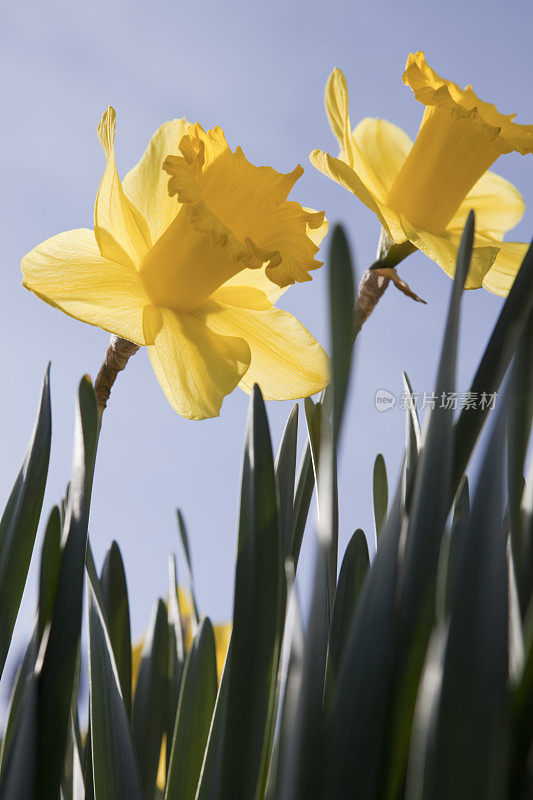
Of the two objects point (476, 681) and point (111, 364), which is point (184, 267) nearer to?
point (111, 364)

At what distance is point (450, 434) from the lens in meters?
0.30

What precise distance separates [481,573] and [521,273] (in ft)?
0.51

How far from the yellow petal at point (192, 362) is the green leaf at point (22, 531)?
9 cm

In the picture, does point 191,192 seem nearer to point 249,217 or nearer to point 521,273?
point 249,217

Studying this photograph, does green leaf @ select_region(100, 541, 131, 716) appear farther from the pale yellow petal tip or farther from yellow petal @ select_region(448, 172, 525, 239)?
yellow petal @ select_region(448, 172, 525, 239)

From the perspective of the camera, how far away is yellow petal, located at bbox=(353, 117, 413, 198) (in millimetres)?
629

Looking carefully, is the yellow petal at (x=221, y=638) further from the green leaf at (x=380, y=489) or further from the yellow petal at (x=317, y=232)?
the yellow petal at (x=317, y=232)

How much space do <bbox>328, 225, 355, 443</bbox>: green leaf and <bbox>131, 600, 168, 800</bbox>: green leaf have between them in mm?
508

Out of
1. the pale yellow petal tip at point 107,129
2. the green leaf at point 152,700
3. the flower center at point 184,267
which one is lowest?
the green leaf at point 152,700

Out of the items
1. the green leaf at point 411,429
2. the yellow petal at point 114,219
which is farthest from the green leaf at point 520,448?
the yellow petal at point 114,219

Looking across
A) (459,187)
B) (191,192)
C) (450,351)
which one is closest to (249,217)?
(191,192)

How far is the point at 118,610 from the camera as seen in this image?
0.62 m

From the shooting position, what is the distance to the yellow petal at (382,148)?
0.63 metres

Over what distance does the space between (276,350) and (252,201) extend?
0.12 meters
